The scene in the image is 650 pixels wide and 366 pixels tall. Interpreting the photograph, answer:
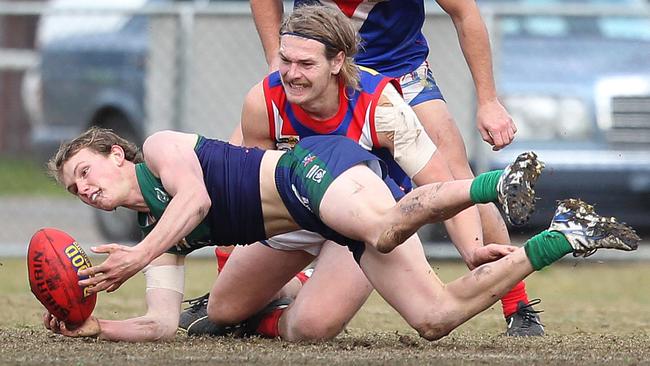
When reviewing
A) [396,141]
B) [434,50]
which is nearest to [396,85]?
[396,141]

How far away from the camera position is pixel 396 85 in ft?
18.7

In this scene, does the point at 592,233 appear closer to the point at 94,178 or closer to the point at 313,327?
the point at 313,327

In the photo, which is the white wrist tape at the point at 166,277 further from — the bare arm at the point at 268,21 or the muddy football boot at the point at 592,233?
the muddy football boot at the point at 592,233

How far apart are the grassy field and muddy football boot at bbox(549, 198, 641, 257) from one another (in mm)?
430

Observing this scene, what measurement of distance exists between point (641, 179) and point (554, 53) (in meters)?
1.06

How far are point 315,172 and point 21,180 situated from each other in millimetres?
10923

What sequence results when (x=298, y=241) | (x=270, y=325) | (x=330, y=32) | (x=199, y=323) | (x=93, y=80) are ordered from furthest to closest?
(x=93, y=80), (x=199, y=323), (x=270, y=325), (x=298, y=241), (x=330, y=32)

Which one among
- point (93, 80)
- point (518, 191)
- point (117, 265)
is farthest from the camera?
point (93, 80)

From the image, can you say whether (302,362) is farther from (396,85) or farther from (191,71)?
(191,71)

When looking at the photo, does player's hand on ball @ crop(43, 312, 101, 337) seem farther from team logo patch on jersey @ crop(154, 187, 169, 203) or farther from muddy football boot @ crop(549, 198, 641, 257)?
muddy football boot @ crop(549, 198, 641, 257)

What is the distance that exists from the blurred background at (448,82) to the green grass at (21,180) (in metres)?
4.44

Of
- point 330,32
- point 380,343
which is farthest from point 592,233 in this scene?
point 330,32

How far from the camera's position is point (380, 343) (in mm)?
5555

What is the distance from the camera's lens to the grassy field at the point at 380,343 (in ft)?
15.9
